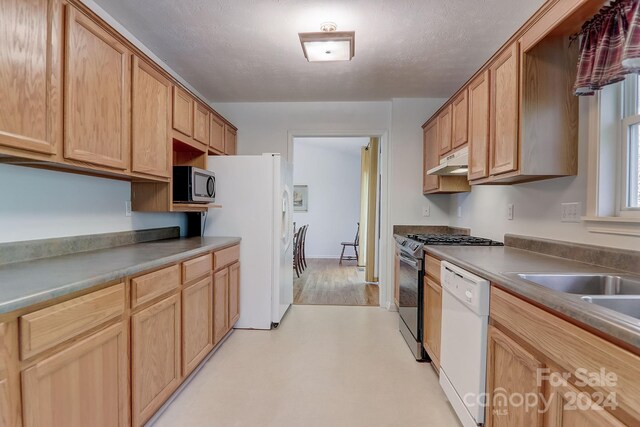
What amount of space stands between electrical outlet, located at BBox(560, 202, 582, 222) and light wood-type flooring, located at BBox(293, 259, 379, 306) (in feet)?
7.86

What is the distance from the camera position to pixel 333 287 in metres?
4.72

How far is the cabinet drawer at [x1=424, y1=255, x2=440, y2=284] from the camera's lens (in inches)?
84.6

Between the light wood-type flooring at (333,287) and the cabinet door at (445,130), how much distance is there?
198cm

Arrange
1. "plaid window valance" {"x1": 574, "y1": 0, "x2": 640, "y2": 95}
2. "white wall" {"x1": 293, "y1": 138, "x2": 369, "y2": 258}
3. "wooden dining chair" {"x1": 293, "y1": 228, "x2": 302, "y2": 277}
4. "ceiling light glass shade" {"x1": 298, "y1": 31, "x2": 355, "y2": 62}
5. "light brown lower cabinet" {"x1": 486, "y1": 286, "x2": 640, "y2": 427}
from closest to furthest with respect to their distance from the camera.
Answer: "light brown lower cabinet" {"x1": 486, "y1": 286, "x2": 640, "y2": 427}, "plaid window valance" {"x1": 574, "y1": 0, "x2": 640, "y2": 95}, "ceiling light glass shade" {"x1": 298, "y1": 31, "x2": 355, "y2": 62}, "wooden dining chair" {"x1": 293, "y1": 228, "x2": 302, "y2": 277}, "white wall" {"x1": 293, "y1": 138, "x2": 369, "y2": 258}

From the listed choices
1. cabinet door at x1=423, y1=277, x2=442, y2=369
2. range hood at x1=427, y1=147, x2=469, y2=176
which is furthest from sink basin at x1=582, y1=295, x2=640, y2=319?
range hood at x1=427, y1=147, x2=469, y2=176

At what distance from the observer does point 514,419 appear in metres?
1.24

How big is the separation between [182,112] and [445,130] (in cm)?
229

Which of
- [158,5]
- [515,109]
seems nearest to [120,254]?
[158,5]

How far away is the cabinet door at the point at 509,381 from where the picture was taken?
1126 mm

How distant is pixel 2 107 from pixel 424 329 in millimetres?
2611

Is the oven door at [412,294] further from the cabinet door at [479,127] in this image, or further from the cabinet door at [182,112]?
the cabinet door at [182,112]

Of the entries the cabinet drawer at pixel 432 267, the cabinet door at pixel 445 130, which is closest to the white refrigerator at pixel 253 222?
the cabinet drawer at pixel 432 267

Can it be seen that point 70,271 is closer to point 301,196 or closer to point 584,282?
point 584,282

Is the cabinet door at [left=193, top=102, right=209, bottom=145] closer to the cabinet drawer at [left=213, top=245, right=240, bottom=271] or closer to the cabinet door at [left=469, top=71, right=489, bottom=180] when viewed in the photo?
the cabinet drawer at [left=213, top=245, right=240, bottom=271]
